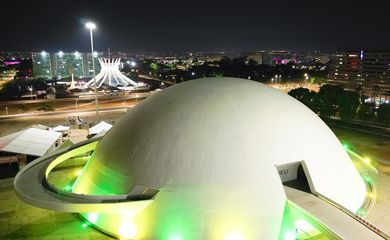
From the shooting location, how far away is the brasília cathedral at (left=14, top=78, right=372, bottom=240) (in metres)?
14.8

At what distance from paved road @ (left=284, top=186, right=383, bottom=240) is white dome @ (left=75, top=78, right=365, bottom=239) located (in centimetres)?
98

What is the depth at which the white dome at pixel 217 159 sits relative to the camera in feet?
48.7

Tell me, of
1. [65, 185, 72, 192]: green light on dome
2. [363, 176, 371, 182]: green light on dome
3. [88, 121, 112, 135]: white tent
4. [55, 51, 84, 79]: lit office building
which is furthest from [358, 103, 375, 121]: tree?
[55, 51, 84, 79]: lit office building

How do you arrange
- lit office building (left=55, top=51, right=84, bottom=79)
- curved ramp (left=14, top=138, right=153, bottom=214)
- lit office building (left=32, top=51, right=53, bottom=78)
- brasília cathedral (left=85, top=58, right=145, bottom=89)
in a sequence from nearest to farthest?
curved ramp (left=14, top=138, right=153, bottom=214) < brasília cathedral (left=85, top=58, right=145, bottom=89) < lit office building (left=32, top=51, right=53, bottom=78) < lit office building (left=55, top=51, right=84, bottom=79)

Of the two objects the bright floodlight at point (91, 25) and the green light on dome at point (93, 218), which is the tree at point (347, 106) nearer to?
the bright floodlight at point (91, 25)

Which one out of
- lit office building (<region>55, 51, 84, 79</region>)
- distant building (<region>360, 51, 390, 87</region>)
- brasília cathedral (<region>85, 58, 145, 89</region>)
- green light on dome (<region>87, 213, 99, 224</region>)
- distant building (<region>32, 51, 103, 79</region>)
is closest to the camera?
green light on dome (<region>87, 213, 99, 224</region>)

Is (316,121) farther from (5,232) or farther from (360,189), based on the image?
(5,232)

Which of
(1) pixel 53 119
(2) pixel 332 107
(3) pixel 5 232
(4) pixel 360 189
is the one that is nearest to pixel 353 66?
(2) pixel 332 107

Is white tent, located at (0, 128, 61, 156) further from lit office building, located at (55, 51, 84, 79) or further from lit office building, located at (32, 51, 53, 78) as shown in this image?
lit office building, located at (55, 51, 84, 79)

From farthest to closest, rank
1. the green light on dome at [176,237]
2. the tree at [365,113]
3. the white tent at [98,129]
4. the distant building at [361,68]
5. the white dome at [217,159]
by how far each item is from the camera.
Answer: the distant building at [361,68]
the tree at [365,113]
the white tent at [98,129]
the white dome at [217,159]
the green light on dome at [176,237]

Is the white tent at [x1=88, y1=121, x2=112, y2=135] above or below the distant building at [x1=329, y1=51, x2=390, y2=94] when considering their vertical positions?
below

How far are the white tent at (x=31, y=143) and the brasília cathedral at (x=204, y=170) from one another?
10276 millimetres

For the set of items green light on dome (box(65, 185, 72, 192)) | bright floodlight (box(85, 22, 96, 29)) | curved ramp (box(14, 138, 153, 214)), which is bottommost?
green light on dome (box(65, 185, 72, 192))

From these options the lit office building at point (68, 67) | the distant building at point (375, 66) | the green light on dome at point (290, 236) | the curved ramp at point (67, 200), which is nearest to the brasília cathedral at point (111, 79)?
the lit office building at point (68, 67)
